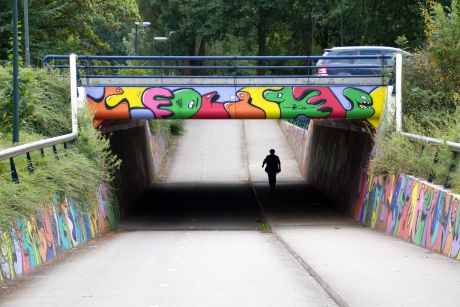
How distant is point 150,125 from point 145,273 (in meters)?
31.6

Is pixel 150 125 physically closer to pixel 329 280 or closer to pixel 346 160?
pixel 346 160

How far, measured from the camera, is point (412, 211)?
717 inches

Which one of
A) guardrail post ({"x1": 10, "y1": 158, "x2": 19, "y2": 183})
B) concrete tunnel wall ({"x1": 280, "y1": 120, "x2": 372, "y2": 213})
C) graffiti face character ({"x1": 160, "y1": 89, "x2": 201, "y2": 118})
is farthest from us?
concrete tunnel wall ({"x1": 280, "y1": 120, "x2": 372, "y2": 213})

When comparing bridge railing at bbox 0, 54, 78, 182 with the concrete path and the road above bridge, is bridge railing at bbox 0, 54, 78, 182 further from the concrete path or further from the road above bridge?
the concrete path

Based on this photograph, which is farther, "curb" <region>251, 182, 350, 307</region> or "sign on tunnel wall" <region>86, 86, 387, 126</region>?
"sign on tunnel wall" <region>86, 86, 387, 126</region>

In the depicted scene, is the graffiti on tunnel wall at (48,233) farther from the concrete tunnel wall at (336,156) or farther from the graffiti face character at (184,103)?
the concrete tunnel wall at (336,156)

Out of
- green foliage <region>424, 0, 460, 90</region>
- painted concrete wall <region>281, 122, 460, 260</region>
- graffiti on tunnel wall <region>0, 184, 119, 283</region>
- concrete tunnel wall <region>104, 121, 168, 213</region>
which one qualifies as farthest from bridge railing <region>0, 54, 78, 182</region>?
green foliage <region>424, 0, 460, 90</region>

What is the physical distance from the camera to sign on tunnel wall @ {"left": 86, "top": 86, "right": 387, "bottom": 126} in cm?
2450

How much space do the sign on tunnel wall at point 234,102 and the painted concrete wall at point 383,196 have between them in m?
1.88

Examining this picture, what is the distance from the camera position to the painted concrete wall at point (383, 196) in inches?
597

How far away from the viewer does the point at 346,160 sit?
30.6 m

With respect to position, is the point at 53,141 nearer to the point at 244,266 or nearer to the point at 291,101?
the point at 244,266

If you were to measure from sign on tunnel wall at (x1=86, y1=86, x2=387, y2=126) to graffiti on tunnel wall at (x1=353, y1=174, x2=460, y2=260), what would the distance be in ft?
7.18

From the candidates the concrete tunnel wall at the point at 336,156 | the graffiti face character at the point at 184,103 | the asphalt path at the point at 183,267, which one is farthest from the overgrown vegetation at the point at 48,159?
the concrete tunnel wall at the point at 336,156
